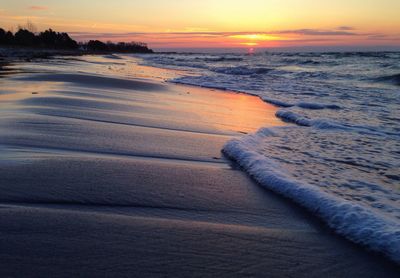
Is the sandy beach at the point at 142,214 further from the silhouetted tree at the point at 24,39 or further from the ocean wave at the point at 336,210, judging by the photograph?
the silhouetted tree at the point at 24,39

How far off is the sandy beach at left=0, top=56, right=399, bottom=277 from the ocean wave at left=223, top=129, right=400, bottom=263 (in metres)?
0.09

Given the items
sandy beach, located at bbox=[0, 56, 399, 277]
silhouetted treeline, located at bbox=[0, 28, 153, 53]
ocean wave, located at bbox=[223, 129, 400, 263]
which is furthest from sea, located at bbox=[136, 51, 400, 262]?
silhouetted treeline, located at bbox=[0, 28, 153, 53]

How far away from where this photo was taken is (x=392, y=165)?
3.79m

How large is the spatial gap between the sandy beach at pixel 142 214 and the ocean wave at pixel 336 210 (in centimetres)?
9

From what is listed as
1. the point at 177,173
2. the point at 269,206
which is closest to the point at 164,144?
the point at 177,173

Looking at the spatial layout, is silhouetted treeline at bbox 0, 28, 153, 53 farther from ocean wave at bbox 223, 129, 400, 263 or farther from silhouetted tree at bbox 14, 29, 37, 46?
ocean wave at bbox 223, 129, 400, 263

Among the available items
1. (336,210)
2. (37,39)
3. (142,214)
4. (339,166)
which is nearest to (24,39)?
(37,39)

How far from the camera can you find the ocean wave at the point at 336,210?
2.27 metres

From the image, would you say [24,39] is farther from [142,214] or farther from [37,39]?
[142,214]

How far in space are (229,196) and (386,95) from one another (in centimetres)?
877

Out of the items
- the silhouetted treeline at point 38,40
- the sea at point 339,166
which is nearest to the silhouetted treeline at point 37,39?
the silhouetted treeline at point 38,40

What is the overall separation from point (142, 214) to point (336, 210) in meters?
1.30

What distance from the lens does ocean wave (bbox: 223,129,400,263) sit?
2273 mm

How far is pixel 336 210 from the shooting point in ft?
8.71
